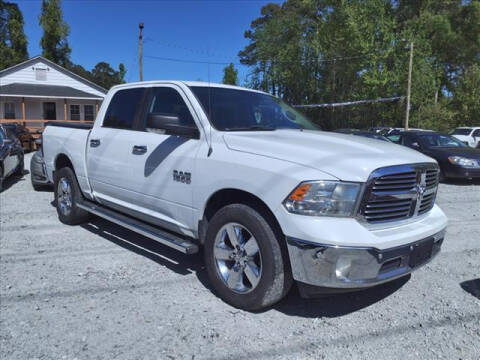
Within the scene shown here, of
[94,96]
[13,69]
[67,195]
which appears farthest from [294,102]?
[67,195]

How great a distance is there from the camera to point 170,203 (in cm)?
387

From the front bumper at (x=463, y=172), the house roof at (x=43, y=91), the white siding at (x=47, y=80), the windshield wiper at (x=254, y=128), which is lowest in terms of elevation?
the front bumper at (x=463, y=172)

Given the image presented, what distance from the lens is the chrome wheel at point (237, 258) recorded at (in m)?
3.20

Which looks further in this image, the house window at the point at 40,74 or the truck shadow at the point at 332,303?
the house window at the point at 40,74

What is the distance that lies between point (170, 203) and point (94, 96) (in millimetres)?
27576

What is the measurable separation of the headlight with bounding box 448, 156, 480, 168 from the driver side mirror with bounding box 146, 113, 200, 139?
9265 millimetres

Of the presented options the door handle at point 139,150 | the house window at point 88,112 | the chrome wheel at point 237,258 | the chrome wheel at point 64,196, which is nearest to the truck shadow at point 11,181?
the chrome wheel at point 64,196

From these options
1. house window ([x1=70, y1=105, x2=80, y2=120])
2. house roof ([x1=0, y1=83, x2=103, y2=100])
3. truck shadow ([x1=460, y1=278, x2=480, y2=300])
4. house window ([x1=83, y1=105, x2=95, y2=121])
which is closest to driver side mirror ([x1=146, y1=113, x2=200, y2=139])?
truck shadow ([x1=460, y1=278, x2=480, y2=300])

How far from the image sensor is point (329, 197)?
2805mm

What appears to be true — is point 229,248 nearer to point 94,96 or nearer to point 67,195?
point 67,195

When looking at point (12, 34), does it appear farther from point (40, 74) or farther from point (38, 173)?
point (38, 173)

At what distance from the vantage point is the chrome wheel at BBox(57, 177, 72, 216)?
18.6 feet

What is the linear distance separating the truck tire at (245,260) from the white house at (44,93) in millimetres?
27053

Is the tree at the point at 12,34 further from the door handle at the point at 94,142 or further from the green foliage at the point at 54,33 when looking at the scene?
the door handle at the point at 94,142
